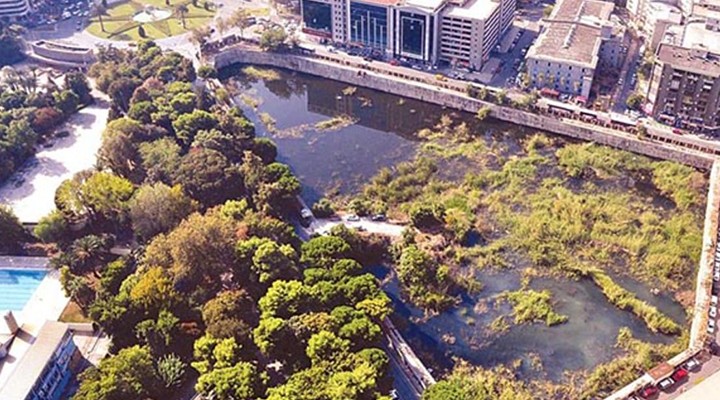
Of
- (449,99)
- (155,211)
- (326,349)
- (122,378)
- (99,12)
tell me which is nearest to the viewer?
(122,378)

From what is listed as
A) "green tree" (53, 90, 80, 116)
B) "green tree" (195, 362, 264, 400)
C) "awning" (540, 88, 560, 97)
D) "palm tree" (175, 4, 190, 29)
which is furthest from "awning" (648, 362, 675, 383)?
"palm tree" (175, 4, 190, 29)

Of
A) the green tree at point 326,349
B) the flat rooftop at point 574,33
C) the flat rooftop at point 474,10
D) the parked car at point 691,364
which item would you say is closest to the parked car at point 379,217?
the green tree at point 326,349

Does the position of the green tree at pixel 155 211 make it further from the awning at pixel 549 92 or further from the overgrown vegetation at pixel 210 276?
the awning at pixel 549 92

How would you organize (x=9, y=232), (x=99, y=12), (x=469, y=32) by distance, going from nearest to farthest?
(x=9, y=232) < (x=469, y=32) < (x=99, y=12)

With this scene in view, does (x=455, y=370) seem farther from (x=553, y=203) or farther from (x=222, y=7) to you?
(x=222, y=7)

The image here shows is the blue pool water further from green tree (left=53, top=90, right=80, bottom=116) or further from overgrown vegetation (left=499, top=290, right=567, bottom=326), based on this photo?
overgrown vegetation (left=499, top=290, right=567, bottom=326)

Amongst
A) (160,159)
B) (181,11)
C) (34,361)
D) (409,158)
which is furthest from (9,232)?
(181,11)

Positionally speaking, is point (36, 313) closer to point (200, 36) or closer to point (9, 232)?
point (9, 232)
